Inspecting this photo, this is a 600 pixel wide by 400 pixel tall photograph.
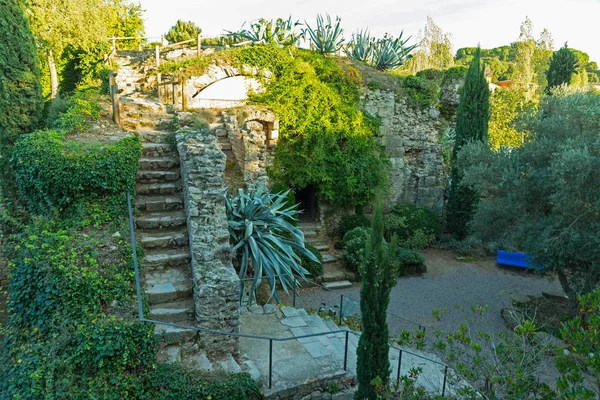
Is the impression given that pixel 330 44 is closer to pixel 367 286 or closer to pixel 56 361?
pixel 367 286

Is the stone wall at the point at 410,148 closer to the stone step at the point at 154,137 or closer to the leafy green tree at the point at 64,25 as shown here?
the stone step at the point at 154,137

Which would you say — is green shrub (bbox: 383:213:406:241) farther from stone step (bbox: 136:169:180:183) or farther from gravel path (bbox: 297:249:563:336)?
stone step (bbox: 136:169:180:183)

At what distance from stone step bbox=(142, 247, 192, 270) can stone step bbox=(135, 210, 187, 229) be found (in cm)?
47

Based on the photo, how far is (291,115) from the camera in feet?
39.5

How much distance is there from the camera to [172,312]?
530 cm

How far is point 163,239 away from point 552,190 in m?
7.56

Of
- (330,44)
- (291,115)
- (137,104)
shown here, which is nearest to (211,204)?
(137,104)

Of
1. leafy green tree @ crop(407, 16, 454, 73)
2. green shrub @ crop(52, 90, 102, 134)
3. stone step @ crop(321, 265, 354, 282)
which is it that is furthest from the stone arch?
leafy green tree @ crop(407, 16, 454, 73)

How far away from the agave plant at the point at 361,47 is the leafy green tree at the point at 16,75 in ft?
32.7

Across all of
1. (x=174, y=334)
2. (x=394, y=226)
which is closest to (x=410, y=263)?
(x=394, y=226)

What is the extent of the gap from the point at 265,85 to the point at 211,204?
7.15 metres

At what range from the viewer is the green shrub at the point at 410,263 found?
11.8 meters

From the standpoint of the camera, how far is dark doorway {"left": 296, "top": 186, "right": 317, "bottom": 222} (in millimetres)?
13519

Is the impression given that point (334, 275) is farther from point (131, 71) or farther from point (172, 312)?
point (131, 71)
